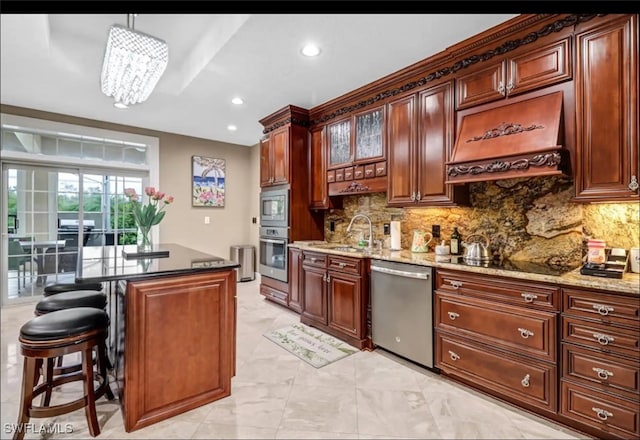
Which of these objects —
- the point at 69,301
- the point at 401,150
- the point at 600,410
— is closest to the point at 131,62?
the point at 69,301

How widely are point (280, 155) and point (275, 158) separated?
0.12m

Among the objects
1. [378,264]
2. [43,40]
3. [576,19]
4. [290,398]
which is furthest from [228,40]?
[290,398]

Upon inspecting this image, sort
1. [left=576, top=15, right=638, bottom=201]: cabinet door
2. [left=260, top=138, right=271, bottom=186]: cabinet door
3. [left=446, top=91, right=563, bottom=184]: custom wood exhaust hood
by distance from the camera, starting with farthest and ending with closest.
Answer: [left=260, top=138, right=271, bottom=186]: cabinet door → [left=446, top=91, right=563, bottom=184]: custom wood exhaust hood → [left=576, top=15, right=638, bottom=201]: cabinet door

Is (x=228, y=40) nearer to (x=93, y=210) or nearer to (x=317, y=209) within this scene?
(x=317, y=209)

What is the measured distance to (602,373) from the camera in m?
1.69

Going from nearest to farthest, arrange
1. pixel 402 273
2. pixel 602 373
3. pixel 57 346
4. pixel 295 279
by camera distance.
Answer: pixel 57 346, pixel 602 373, pixel 402 273, pixel 295 279

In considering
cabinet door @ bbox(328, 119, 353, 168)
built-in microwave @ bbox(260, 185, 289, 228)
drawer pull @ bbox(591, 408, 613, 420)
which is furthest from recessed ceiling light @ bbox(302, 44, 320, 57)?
drawer pull @ bbox(591, 408, 613, 420)

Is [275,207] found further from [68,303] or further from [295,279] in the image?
[68,303]

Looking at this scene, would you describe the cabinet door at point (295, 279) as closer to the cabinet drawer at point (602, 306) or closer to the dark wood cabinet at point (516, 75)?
the dark wood cabinet at point (516, 75)

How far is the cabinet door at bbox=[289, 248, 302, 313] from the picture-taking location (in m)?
3.71

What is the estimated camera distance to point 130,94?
8.44ft

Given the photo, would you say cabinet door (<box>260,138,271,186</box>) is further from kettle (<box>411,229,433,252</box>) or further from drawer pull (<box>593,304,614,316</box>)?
drawer pull (<box>593,304,614,316</box>)

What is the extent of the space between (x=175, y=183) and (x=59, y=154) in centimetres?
152

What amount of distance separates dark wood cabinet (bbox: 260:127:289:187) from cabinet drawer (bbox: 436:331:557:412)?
2.65 m
